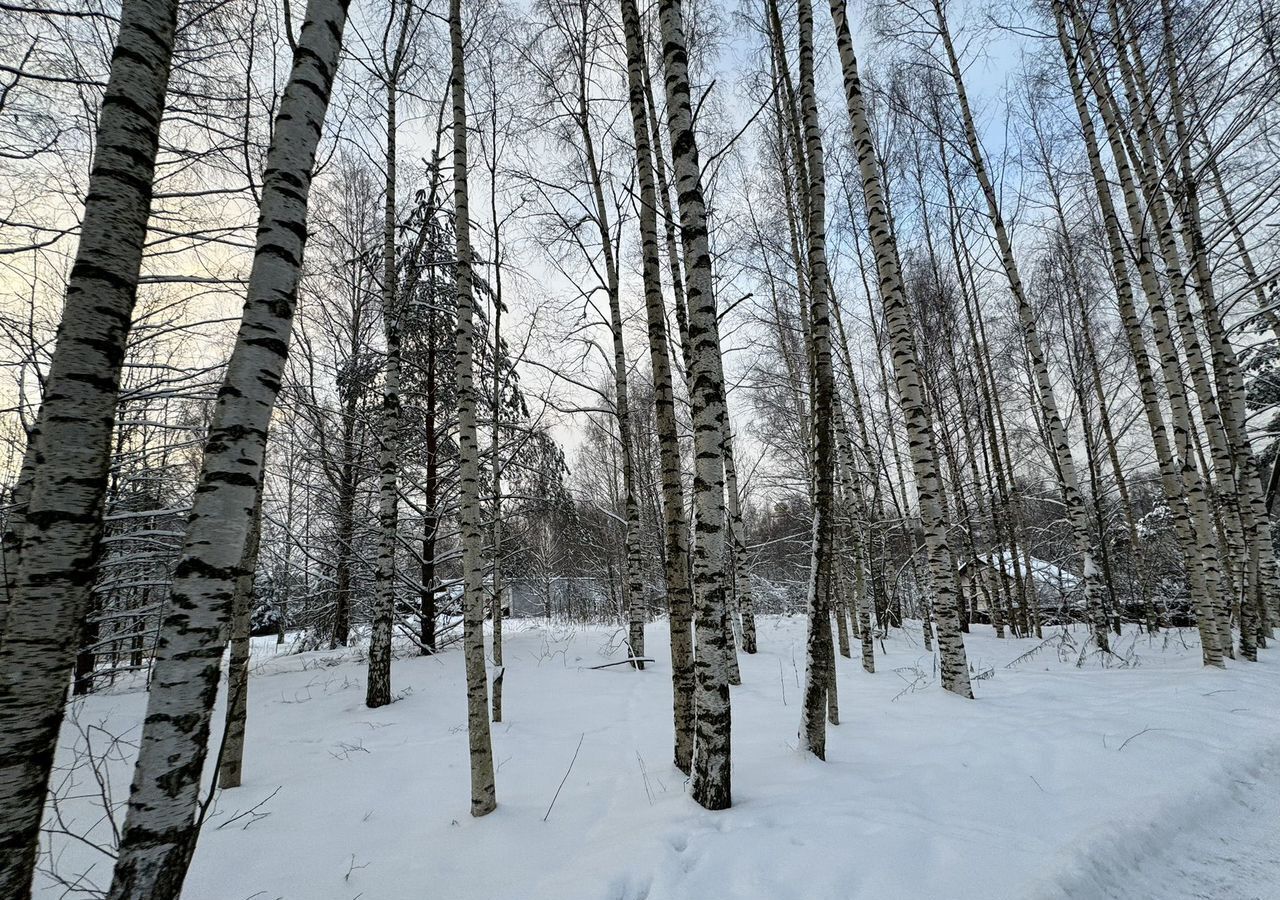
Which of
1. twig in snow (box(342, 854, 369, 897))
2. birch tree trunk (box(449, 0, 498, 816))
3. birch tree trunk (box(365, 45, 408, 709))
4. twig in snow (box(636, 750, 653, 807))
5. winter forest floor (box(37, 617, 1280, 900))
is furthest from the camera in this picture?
birch tree trunk (box(365, 45, 408, 709))

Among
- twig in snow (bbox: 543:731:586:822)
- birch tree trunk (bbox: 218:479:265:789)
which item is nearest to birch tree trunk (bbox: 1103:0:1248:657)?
twig in snow (bbox: 543:731:586:822)

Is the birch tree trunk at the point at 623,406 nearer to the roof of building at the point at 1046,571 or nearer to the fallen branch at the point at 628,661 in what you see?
the fallen branch at the point at 628,661

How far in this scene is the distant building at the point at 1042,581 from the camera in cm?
1329

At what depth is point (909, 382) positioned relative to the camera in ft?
19.7

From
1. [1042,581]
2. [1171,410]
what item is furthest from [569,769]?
[1042,581]

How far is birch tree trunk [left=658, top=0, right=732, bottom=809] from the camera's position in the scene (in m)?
3.12

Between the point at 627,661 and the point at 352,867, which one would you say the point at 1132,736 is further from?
the point at 627,661

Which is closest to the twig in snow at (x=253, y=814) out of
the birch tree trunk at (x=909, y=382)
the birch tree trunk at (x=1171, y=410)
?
the birch tree trunk at (x=909, y=382)

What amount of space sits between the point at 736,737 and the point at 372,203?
38.6ft

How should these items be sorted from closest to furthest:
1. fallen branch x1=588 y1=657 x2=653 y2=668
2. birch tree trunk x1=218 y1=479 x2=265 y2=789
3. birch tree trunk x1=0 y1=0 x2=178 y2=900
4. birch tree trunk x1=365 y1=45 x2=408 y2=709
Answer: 1. birch tree trunk x1=0 y1=0 x2=178 y2=900
2. birch tree trunk x1=218 y1=479 x2=265 y2=789
3. birch tree trunk x1=365 y1=45 x2=408 y2=709
4. fallen branch x1=588 y1=657 x2=653 y2=668

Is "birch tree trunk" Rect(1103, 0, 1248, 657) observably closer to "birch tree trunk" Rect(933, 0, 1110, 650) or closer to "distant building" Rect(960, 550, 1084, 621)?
"birch tree trunk" Rect(933, 0, 1110, 650)

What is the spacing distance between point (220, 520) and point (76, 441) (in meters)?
0.81

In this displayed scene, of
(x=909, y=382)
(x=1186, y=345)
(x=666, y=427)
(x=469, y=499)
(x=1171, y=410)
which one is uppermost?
(x=1186, y=345)

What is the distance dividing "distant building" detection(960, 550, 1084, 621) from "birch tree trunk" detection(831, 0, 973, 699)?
303 inches
